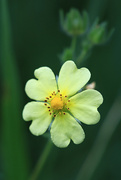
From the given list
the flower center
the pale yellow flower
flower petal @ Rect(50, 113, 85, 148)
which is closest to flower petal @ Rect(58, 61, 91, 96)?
the pale yellow flower

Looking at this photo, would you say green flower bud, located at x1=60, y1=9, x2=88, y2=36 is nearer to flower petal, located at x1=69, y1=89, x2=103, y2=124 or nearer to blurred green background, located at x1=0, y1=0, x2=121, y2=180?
blurred green background, located at x1=0, y1=0, x2=121, y2=180

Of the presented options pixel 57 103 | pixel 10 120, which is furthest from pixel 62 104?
pixel 10 120

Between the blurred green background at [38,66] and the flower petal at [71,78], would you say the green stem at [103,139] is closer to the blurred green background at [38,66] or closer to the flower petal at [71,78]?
the blurred green background at [38,66]

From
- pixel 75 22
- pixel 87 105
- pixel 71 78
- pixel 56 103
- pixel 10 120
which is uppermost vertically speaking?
pixel 75 22

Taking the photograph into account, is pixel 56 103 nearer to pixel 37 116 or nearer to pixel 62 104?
pixel 62 104

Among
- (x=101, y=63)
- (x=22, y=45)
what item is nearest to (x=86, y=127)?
(x=101, y=63)

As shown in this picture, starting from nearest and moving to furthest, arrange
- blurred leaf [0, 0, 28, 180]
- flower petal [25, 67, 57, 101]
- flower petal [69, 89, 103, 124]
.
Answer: flower petal [69, 89, 103, 124], flower petal [25, 67, 57, 101], blurred leaf [0, 0, 28, 180]
